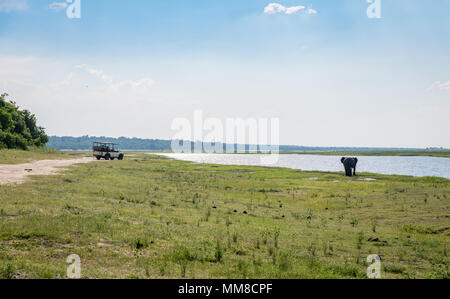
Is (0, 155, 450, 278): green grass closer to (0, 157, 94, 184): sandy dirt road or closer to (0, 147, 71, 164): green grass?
(0, 157, 94, 184): sandy dirt road

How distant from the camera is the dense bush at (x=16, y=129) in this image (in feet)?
217

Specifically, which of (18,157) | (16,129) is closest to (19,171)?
(18,157)

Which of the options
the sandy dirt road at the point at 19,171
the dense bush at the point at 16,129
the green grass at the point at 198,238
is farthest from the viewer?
the dense bush at the point at 16,129

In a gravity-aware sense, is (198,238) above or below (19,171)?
below

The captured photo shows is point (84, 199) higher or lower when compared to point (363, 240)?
higher

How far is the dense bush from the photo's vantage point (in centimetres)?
6606

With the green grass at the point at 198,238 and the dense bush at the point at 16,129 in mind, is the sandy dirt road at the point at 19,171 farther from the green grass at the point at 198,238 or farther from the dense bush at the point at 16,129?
the dense bush at the point at 16,129

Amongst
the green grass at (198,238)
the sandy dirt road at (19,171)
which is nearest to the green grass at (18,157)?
the sandy dirt road at (19,171)

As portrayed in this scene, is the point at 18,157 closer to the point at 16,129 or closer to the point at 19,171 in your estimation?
the point at 19,171

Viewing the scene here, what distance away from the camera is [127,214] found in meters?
17.5

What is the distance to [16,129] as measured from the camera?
78375mm
